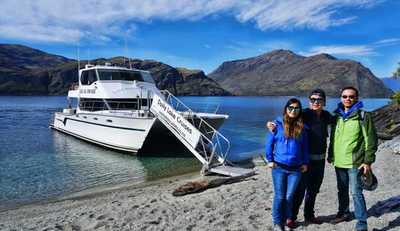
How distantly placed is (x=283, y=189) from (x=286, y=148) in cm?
64

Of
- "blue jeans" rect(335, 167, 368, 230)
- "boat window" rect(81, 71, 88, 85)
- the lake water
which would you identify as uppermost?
"boat window" rect(81, 71, 88, 85)

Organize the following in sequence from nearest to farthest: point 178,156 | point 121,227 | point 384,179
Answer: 1. point 121,227
2. point 384,179
3. point 178,156

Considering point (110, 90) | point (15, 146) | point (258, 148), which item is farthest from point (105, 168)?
point (258, 148)

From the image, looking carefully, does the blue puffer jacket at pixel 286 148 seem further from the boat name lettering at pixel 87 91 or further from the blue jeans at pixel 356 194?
the boat name lettering at pixel 87 91

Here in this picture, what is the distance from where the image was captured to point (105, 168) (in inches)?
609

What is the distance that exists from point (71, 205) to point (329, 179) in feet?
23.4

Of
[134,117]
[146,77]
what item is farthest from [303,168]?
[146,77]

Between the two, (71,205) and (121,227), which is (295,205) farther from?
(71,205)

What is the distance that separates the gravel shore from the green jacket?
117cm

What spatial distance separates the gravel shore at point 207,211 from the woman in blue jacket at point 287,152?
0.89 meters

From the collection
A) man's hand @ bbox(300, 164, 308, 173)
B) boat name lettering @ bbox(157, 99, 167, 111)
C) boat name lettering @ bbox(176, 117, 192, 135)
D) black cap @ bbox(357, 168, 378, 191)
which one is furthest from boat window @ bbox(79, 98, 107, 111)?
black cap @ bbox(357, 168, 378, 191)

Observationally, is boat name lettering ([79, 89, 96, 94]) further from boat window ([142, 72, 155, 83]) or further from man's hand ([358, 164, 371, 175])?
man's hand ([358, 164, 371, 175])

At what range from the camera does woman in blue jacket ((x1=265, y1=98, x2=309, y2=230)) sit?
5.11m

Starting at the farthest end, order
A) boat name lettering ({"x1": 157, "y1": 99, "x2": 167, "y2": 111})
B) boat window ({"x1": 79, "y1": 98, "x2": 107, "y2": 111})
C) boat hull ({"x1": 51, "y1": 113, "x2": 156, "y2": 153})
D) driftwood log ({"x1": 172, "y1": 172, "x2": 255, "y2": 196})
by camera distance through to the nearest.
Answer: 1. boat window ({"x1": 79, "y1": 98, "x2": 107, "y2": 111})
2. boat hull ({"x1": 51, "y1": 113, "x2": 156, "y2": 153})
3. boat name lettering ({"x1": 157, "y1": 99, "x2": 167, "y2": 111})
4. driftwood log ({"x1": 172, "y1": 172, "x2": 255, "y2": 196})
